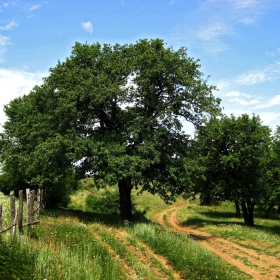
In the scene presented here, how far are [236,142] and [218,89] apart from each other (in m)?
11.4

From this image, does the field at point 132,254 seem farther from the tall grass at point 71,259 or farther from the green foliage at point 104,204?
the green foliage at point 104,204

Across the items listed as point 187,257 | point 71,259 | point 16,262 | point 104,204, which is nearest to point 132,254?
point 187,257

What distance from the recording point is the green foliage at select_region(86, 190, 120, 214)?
40481 mm

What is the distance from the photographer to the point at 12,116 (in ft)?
134

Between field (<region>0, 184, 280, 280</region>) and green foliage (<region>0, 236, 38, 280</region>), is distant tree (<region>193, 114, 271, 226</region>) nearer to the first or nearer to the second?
field (<region>0, 184, 280, 280</region>)

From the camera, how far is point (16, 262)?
9930 mm

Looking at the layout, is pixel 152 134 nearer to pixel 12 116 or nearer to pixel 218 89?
pixel 218 89

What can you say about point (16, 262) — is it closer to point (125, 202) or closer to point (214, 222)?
point (125, 202)

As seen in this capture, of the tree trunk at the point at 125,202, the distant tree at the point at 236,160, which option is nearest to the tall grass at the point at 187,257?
the tree trunk at the point at 125,202

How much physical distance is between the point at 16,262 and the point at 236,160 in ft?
95.7

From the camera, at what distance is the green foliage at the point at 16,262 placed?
8750 millimetres

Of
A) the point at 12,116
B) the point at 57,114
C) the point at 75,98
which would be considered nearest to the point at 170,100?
the point at 75,98

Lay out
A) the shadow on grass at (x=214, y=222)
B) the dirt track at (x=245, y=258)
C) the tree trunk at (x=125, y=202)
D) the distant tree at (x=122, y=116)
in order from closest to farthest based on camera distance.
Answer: the dirt track at (x=245, y=258), the distant tree at (x=122, y=116), the tree trunk at (x=125, y=202), the shadow on grass at (x=214, y=222)

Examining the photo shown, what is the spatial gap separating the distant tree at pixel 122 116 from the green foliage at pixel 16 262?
1164cm
